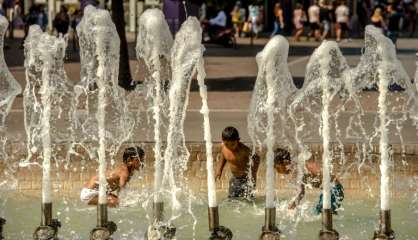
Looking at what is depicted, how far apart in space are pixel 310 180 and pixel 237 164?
84 cm

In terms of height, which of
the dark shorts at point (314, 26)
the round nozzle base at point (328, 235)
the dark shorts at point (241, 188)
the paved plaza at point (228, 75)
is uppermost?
the dark shorts at point (314, 26)

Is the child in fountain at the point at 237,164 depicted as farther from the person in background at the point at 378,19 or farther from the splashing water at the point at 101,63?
the person in background at the point at 378,19

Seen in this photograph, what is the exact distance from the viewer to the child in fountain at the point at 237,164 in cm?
1152

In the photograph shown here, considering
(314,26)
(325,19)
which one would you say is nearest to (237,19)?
(314,26)

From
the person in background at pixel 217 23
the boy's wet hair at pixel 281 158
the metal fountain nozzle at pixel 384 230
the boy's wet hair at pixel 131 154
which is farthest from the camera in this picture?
the person in background at pixel 217 23

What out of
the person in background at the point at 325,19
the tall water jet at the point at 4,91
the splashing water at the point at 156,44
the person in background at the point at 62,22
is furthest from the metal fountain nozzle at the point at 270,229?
the person in background at the point at 325,19

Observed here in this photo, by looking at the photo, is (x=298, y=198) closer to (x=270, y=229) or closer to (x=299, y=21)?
(x=270, y=229)

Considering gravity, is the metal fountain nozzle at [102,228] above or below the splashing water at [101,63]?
below

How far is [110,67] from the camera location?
10508mm

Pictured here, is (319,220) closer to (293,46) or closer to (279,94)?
(279,94)

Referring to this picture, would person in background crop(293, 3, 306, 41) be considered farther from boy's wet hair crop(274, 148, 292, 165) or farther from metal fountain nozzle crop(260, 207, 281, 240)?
metal fountain nozzle crop(260, 207, 281, 240)

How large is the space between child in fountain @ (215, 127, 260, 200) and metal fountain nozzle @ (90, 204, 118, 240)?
228cm

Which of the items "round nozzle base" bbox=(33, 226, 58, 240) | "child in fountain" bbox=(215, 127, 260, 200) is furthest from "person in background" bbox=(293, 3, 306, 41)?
"round nozzle base" bbox=(33, 226, 58, 240)

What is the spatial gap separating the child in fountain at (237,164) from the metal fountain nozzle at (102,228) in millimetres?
2277
